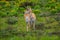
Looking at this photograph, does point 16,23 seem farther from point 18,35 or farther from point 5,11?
point 5,11

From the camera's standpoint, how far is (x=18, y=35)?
Result: 9.07 metres

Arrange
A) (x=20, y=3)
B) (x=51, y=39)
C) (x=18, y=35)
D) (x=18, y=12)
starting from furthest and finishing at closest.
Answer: (x=20, y=3), (x=18, y=12), (x=18, y=35), (x=51, y=39)

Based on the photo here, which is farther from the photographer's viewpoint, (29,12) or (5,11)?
(5,11)

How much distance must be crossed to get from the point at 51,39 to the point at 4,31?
1.83 meters

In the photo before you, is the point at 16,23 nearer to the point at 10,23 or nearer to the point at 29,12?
the point at 10,23

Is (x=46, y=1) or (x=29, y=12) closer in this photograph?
(x=29, y=12)

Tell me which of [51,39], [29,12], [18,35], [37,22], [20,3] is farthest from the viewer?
[20,3]

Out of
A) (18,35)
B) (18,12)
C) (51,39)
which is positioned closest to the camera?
(51,39)

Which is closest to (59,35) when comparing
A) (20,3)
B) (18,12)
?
(18,12)

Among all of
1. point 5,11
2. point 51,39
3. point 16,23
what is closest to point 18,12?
point 5,11

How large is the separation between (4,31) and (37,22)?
2.40 metres

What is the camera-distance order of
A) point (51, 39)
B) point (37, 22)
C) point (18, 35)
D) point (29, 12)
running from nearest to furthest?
point (51, 39) < point (18, 35) < point (29, 12) < point (37, 22)

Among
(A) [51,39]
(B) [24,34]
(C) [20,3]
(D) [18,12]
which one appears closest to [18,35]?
(B) [24,34]

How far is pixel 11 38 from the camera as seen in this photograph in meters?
8.59
